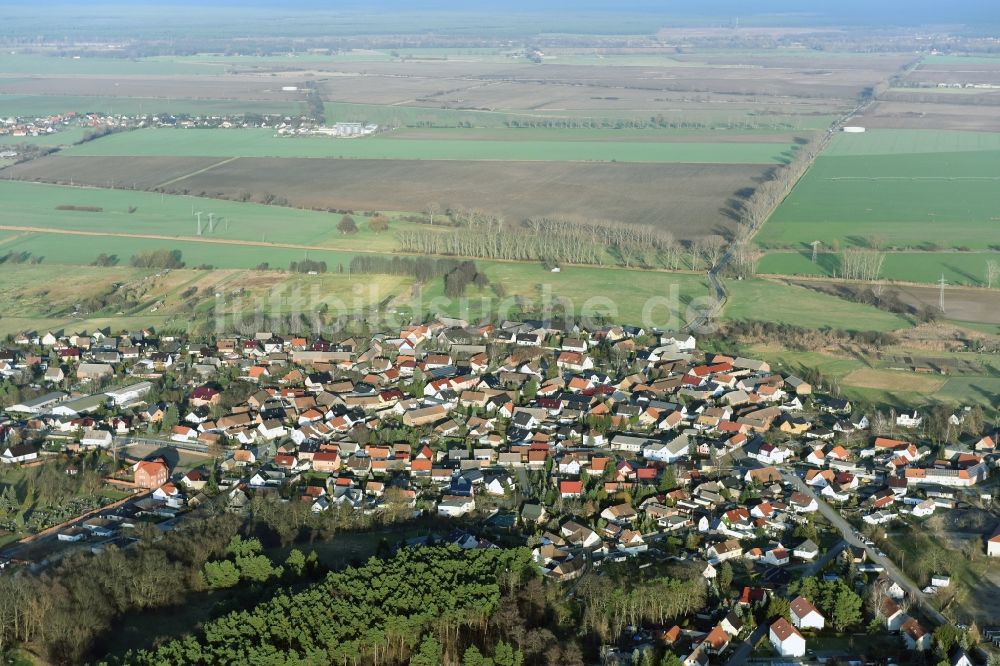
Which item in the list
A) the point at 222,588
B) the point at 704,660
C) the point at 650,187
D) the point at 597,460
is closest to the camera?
the point at 704,660

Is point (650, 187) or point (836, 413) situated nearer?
point (836, 413)

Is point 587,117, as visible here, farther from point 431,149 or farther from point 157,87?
point 157,87

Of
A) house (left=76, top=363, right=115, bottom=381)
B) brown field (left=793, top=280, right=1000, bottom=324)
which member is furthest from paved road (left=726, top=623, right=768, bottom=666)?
brown field (left=793, top=280, right=1000, bottom=324)

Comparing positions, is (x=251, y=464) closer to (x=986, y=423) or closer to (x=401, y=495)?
(x=401, y=495)

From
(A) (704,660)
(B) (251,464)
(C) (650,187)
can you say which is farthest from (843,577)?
(C) (650,187)

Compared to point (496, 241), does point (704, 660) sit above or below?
below

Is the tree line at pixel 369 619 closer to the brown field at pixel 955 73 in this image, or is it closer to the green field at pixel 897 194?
the green field at pixel 897 194

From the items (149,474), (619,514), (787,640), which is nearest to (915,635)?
(787,640)
